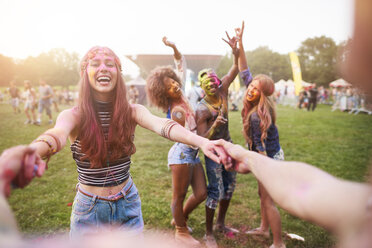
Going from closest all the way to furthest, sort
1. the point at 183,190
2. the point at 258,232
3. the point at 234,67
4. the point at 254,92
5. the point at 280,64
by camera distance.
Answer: the point at 183,190, the point at 254,92, the point at 258,232, the point at 234,67, the point at 280,64

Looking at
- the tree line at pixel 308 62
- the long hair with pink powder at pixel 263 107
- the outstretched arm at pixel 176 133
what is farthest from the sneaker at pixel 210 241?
the tree line at pixel 308 62

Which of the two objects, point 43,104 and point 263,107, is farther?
point 43,104

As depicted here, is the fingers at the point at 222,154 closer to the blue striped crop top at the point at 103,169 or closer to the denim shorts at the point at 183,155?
the blue striped crop top at the point at 103,169

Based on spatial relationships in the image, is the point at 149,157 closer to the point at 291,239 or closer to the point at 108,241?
the point at 291,239

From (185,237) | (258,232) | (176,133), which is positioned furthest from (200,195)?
(176,133)

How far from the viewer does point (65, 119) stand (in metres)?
1.96

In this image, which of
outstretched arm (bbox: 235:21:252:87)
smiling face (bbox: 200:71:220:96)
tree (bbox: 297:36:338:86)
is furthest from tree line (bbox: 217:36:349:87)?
smiling face (bbox: 200:71:220:96)

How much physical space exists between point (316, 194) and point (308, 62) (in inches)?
2319

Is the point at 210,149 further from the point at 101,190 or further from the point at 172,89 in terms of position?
the point at 172,89

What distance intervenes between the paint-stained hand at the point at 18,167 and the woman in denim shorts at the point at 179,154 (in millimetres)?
2354

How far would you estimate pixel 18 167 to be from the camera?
1.01 meters

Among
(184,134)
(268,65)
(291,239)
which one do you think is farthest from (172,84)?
(268,65)

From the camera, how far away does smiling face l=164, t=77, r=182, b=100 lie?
3586mm

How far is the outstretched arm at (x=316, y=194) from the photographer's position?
2.44 ft
